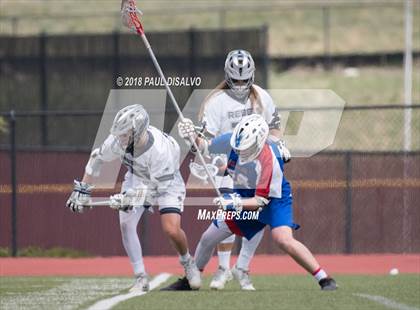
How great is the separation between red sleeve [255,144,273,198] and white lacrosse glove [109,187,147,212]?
46.9 inches

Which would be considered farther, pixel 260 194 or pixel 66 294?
pixel 66 294

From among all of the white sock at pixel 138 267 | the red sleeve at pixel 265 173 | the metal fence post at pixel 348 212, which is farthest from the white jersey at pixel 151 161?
the metal fence post at pixel 348 212

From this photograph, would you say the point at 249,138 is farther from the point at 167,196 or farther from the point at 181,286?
the point at 181,286

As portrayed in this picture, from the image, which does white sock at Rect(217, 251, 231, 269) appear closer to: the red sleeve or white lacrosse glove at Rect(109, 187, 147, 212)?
white lacrosse glove at Rect(109, 187, 147, 212)

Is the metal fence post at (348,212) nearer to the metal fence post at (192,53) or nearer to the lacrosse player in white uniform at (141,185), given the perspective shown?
the metal fence post at (192,53)

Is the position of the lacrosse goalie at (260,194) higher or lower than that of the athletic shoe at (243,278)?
higher

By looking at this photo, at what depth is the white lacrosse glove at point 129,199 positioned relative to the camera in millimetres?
11000

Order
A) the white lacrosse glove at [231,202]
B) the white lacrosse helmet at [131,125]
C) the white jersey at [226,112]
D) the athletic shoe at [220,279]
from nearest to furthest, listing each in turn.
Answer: the white lacrosse glove at [231,202] < the white lacrosse helmet at [131,125] < the athletic shoe at [220,279] < the white jersey at [226,112]

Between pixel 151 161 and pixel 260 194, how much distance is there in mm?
1166

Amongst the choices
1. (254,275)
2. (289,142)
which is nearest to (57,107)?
(289,142)

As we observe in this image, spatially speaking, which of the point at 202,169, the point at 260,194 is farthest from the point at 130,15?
the point at 260,194

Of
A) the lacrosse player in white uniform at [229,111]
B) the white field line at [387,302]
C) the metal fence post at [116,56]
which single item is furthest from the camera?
the metal fence post at [116,56]
